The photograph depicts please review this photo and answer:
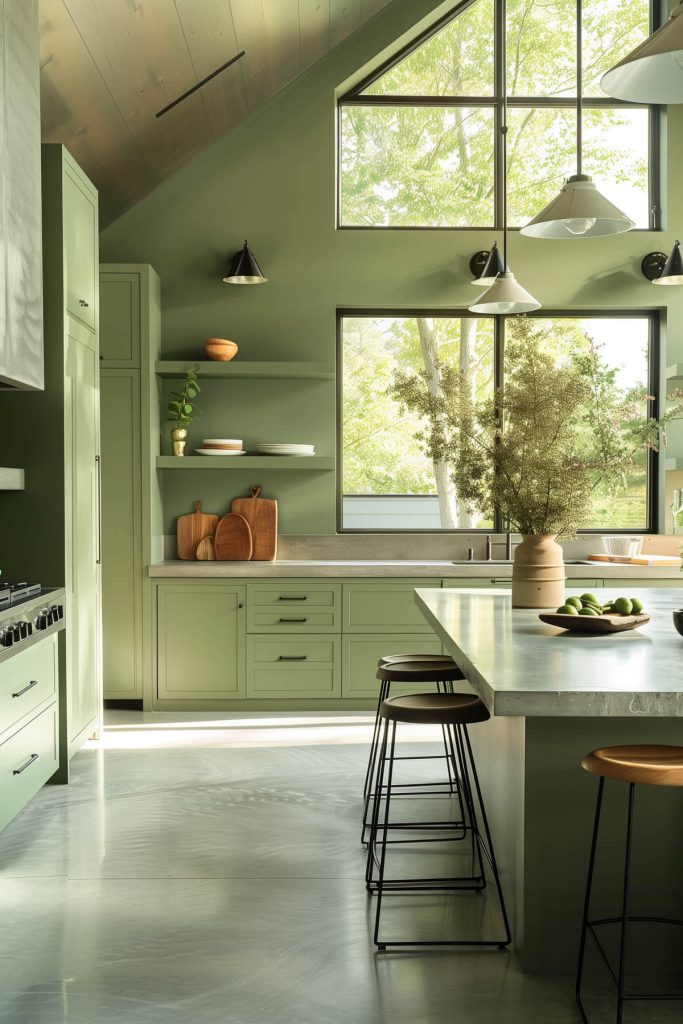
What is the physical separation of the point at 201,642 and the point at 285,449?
49.5 inches

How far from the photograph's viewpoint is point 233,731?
523 cm

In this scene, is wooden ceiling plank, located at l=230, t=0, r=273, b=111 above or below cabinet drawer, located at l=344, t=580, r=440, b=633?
above

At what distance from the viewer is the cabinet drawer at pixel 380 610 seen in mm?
5633

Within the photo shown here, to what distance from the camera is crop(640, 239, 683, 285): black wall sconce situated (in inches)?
233

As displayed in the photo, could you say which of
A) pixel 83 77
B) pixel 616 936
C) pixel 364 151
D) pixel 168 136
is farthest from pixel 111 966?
pixel 364 151

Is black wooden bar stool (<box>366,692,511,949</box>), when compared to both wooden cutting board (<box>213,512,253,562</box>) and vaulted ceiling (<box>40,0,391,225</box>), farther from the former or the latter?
vaulted ceiling (<box>40,0,391,225</box>)

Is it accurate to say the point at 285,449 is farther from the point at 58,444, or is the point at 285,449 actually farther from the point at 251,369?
the point at 58,444

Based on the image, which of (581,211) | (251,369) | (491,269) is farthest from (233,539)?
(581,211)

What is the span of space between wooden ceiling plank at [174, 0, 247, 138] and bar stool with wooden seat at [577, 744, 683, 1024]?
12.7 feet

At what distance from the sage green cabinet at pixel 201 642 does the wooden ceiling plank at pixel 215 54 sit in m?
2.76

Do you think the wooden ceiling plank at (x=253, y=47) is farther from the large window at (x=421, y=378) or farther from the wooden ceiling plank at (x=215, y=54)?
the large window at (x=421, y=378)

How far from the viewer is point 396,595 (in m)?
5.64

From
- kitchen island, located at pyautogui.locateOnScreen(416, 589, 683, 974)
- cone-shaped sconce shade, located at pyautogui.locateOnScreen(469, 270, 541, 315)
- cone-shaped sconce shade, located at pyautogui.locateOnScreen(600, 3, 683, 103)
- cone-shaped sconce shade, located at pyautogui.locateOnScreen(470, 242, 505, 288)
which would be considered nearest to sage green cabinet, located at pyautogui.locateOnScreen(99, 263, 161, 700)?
cone-shaped sconce shade, located at pyautogui.locateOnScreen(470, 242, 505, 288)

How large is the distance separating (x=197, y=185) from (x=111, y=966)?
4.80 meters
